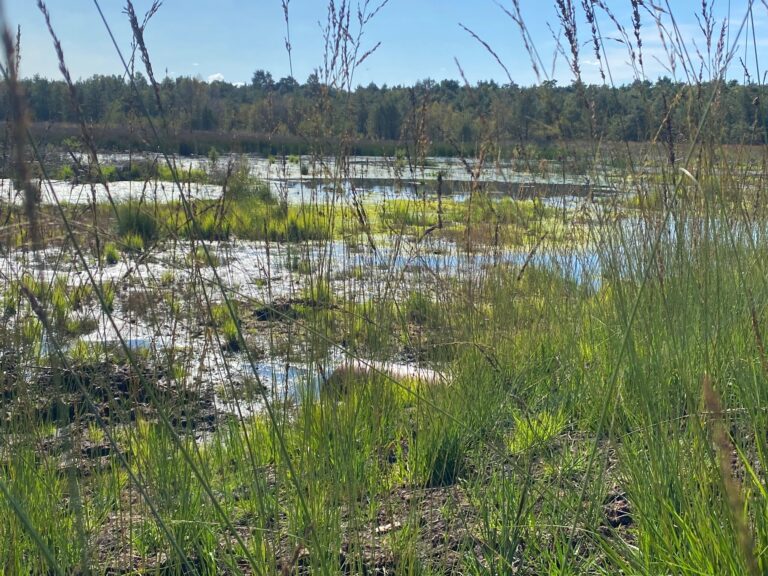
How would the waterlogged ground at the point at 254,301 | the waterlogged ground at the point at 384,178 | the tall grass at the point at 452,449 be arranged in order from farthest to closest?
the waterlogged ground at the point at 384,178 → the waterlogged ground at the point at 254,301 → the tall grass at the point at 452,449

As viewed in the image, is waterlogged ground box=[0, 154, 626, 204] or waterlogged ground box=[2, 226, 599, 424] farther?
waterlogged ground box=[0, 154, 626, 204]

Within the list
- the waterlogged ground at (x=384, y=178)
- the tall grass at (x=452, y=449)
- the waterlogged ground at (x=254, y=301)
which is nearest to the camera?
the tall grass at (x=452, y=449)

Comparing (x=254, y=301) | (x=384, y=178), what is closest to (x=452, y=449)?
(x=254, y=301)

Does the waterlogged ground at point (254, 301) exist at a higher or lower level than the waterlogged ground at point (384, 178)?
lower

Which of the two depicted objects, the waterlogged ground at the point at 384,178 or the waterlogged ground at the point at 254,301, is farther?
the waterlogged ground at the point at 384,178

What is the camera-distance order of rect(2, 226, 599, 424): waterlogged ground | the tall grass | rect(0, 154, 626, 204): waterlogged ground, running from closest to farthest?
the tall grass
rect(2, 226, 599, 424): waterlogged ground
rect(0, 154, 626, 204): waterlogged ground

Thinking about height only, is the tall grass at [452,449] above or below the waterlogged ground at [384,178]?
below

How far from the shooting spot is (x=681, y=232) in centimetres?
200

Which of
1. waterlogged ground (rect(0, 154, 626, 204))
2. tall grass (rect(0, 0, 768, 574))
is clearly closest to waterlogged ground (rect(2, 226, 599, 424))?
tall grass (rect(0, 0, 768, 574))

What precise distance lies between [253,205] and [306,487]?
6714mm

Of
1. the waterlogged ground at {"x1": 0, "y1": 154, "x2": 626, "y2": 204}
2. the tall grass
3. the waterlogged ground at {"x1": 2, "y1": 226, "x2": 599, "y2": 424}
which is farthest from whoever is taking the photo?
the waterlogged ground at {"x1": 0, "y1": 154, "x2": 626, "y2": 204}

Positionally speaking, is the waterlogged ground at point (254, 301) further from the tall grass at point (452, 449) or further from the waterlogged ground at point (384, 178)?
the waterlogged ground at point (384, 178)

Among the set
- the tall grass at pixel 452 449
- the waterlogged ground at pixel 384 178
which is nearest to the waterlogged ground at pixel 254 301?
the tall grass at pixel 452 449

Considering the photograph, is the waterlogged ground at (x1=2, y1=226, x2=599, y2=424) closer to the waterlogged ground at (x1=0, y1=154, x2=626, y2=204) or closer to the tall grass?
the tall grass
